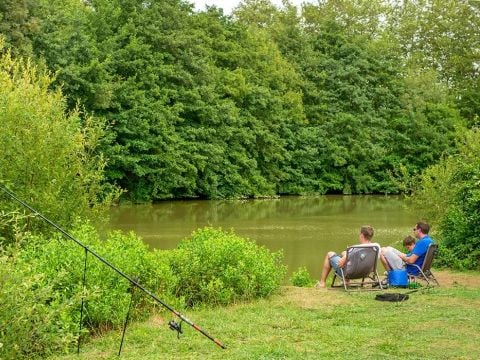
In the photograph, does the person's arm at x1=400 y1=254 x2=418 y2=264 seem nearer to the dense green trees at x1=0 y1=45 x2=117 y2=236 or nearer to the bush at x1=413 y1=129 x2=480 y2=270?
the bush at x1=413 y1=129 x2=480 y2=270

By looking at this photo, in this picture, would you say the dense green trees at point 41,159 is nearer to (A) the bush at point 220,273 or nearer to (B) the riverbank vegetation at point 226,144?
(B) the riverbank vegetation at point 226,144

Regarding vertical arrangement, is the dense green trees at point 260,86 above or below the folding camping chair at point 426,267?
above

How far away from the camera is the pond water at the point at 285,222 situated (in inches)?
763

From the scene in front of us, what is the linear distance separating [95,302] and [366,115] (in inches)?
1489

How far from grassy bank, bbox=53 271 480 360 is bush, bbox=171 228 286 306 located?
247 mm

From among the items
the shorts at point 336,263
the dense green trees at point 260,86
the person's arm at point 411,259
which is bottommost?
the shorts at point 336,263

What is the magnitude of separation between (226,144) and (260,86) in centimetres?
519

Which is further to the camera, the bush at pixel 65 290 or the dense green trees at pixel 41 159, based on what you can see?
the dense green trees at pixel 41 159

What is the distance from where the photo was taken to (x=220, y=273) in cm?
802

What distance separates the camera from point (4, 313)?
4.33 m

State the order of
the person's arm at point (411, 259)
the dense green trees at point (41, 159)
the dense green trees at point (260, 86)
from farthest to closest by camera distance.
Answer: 1. the dense green trees at point (260, 86)
2. the dense green trees at point (41, 159)
3. the person's arm at point (411, 259)

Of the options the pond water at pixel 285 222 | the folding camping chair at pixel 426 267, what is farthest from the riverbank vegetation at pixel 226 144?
the pond water at pixel 285 222

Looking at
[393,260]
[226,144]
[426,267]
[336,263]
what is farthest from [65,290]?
[226,144]

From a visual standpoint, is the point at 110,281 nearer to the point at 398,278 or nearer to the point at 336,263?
the point at 336,263
